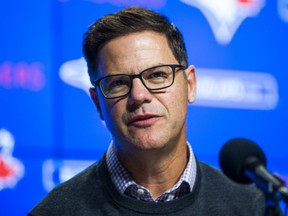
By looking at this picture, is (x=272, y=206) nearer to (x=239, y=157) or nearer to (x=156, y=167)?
(x=239, y=157)

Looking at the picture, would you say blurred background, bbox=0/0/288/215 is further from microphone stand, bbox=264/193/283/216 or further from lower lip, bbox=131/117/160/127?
microphone stand, bbox=264/193/283/216

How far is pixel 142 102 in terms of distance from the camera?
145cm

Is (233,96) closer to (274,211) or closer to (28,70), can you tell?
(28,70)

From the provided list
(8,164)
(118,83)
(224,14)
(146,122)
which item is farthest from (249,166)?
(224,14)

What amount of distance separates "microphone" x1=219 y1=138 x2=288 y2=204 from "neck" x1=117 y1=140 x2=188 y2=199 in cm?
37

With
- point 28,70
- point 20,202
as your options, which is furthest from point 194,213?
point 28,70

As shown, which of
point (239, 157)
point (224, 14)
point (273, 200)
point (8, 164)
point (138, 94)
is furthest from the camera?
point (224, 14)

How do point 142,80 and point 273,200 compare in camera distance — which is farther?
point 142,80

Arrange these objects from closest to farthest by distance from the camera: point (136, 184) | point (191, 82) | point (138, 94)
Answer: point (138, 94)
point (136, 184)
point (191, 82)

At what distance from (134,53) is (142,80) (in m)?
0.09

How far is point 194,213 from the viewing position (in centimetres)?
152

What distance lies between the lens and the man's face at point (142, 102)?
146 centimetres

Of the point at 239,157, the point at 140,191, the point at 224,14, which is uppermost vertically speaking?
the point at 224,14

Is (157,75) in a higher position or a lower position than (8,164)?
higher
